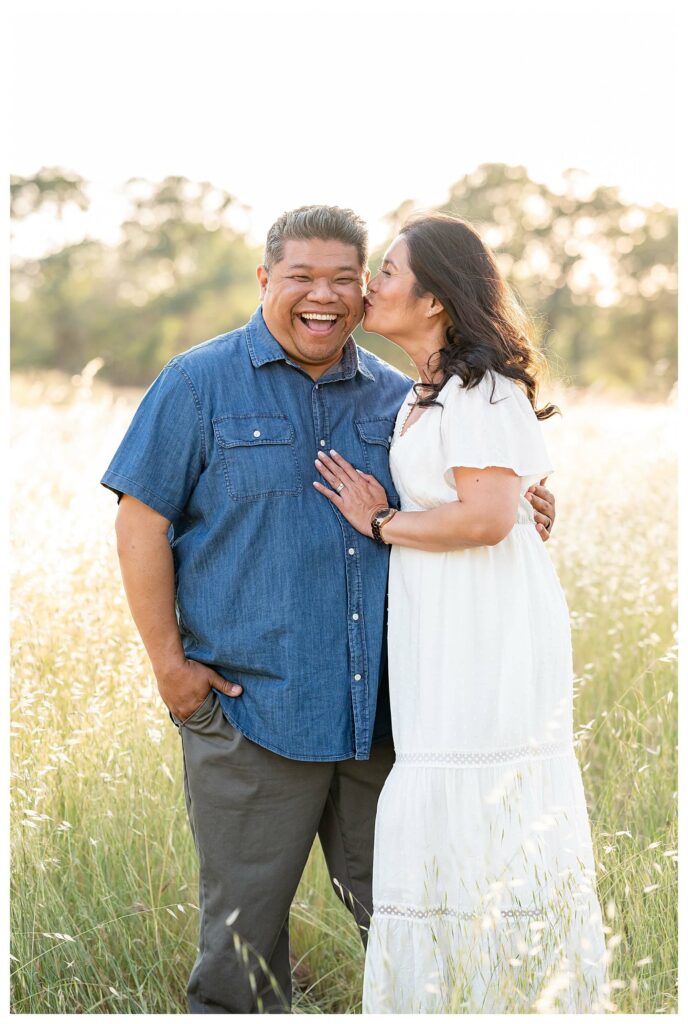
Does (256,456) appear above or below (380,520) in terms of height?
above

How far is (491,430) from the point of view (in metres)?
2.87

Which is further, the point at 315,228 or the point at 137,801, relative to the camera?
the point at 137,801

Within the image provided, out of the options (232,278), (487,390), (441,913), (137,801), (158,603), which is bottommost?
(441,913)

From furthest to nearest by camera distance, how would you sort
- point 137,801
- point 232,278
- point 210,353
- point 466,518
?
point 232,278
point 137,801
point 210,353
point 466,518

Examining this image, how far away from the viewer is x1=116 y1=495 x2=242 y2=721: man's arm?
9.83ft

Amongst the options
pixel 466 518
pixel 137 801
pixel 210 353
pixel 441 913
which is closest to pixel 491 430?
pixel 466 518

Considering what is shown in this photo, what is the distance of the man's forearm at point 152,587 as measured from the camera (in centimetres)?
300

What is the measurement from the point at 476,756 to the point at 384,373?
128 centimetres

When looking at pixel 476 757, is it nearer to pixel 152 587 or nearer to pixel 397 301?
pixel 152 587

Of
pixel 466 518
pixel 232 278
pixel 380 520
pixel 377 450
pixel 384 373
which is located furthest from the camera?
pixel 232 278

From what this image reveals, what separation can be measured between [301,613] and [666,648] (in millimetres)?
2132

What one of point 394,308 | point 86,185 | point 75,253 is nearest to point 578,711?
point 394,308

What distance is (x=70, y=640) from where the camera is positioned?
13.5ft

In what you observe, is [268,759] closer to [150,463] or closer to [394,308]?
[150,463]
